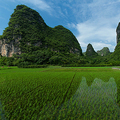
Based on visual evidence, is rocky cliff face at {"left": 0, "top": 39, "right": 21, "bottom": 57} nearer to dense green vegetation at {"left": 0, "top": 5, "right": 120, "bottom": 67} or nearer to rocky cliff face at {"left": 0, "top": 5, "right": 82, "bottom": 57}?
rocky cliff face at {"left": 0, "top": 5, "right": 82, "bottom": 57}

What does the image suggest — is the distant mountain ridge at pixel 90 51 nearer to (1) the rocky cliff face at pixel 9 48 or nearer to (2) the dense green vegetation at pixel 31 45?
(2) the dense green vegetation at pixel 31 45

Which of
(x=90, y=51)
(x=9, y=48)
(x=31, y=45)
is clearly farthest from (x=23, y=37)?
(x=90, y=51)

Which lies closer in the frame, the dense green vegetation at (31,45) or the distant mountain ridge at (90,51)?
the dense green vegetation at (31,45)

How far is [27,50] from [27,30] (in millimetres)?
15516

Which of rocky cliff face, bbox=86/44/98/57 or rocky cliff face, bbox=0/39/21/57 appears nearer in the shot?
rocky cliff face, bbox=0/39/21/57

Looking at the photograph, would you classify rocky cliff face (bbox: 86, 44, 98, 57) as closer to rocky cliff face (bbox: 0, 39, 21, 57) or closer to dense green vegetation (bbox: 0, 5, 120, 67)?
dense green vegetation (bbox: 0, 5, 120, 67)

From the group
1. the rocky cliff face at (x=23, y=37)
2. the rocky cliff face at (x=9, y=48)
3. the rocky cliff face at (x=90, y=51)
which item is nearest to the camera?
the rocky cliff face at (x=9, y=48)

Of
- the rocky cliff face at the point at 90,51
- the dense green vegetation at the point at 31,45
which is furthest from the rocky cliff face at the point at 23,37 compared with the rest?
the rocky cliff face at the point at 90,51

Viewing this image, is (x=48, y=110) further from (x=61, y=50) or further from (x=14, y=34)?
(x=61, y=50)

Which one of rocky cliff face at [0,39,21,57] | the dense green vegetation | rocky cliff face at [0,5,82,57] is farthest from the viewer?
rocky cliff face at [0,5,82,57]

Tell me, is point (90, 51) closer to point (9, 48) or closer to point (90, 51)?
point (90, 51)

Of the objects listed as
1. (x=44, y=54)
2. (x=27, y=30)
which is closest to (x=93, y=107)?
(x=44, y=54)

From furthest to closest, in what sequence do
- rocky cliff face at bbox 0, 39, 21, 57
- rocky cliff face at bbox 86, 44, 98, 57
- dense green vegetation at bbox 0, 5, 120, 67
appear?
rocky cliff face at bbox 86, 44, 98, 57 < rocky cliff face at bbox 0, 39, 21, 57 < dense green vegetation at bbox 0, 5, 120, 67

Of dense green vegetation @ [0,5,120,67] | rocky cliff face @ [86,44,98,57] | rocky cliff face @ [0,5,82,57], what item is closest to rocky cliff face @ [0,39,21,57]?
rocky cliff face @ [0,5,82,57]
